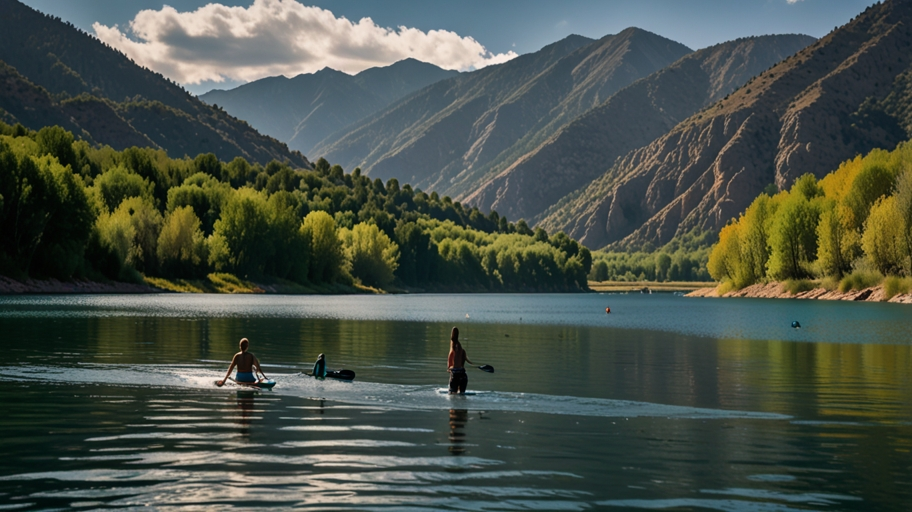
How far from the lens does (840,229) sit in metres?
150

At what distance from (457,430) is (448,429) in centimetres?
32

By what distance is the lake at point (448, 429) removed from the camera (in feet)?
64.1

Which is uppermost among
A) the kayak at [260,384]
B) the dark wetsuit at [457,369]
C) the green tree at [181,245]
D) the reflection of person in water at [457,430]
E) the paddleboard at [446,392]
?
the green tree at [181,245]

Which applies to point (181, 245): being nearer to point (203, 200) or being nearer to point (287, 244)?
point (203, 200)

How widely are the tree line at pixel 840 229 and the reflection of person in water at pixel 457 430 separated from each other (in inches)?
4688

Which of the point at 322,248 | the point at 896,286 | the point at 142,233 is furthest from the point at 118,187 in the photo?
the point at 896,286

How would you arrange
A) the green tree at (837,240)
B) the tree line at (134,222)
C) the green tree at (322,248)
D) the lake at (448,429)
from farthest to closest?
the green tree at (322,248), the green tree at (837,240), the tree line at (134,222), the lake at (448,429)

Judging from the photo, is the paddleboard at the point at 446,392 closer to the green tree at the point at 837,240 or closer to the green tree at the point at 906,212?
the green tree at the point at 906,212

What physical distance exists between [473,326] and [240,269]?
301 ft

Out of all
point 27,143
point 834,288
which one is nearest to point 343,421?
point 27,143

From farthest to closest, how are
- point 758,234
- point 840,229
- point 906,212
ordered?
point 758,234, point 840,229, point 906,212

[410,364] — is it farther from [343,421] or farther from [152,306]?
[152,306]

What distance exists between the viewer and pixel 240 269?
173 metres

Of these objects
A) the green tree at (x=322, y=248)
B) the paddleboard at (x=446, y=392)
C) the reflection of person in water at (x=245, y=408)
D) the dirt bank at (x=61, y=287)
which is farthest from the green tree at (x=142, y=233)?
the paddleboard at (x=446, y=392)
